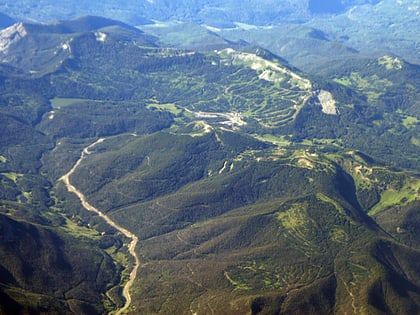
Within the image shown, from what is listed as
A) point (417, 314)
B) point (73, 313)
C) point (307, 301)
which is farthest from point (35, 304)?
point (417, 314)

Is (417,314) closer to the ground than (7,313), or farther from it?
closer to the ground

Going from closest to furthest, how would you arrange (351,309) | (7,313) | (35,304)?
(7,313) → (35,304) → (351,309)

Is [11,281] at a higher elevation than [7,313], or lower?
lower

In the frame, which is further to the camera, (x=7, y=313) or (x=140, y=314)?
(x=140, y=314)

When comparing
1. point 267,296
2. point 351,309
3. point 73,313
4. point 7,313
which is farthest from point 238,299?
point 7,313

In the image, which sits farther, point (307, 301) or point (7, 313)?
point (307, 301)

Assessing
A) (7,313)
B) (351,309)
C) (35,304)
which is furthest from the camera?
(351,309)

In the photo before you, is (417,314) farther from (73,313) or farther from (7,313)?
(7,313)

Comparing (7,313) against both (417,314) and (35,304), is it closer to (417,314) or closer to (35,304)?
(35,304)

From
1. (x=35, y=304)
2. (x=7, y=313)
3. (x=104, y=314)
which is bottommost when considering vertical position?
(x=104, y=314)
